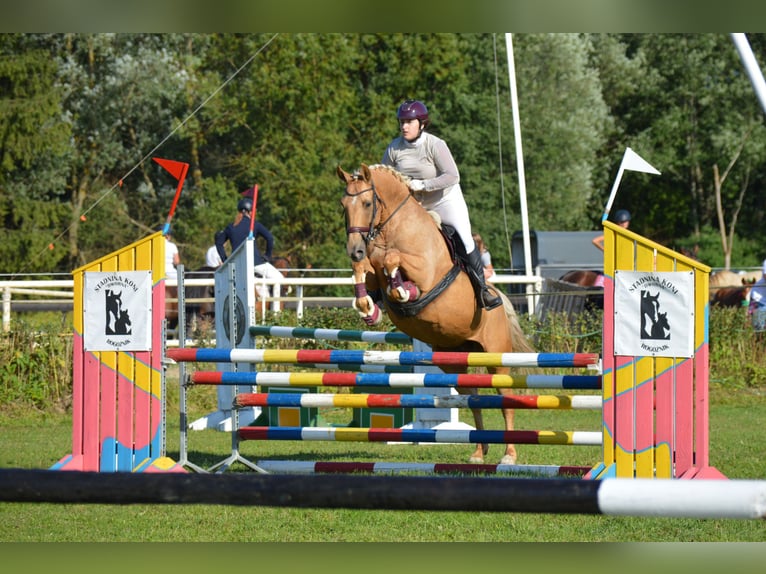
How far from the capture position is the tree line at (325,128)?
80.6 feet

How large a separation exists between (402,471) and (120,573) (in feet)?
10.3

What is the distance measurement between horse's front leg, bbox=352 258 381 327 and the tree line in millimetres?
15744

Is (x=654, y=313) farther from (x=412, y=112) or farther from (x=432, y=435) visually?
(x=412, y=112)

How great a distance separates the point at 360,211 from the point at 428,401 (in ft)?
3.86

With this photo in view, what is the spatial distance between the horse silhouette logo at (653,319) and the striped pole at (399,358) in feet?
1.50

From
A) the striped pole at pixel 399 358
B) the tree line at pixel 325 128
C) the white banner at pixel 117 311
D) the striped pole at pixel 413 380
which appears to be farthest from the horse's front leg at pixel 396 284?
the tree line at pixel 325 128

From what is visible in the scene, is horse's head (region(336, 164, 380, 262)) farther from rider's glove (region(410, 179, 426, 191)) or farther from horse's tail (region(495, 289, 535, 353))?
horse's tail (region(495, 289, 535, 353))

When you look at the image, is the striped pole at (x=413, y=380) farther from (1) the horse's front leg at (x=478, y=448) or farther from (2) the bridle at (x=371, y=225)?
(1) the horse's front leg at (x=478, y=448)

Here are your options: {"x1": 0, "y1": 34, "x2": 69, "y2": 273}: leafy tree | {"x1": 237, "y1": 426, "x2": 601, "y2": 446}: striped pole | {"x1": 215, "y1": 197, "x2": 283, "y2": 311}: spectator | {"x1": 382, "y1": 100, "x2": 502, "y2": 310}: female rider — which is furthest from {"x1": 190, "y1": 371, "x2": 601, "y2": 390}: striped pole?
{"x1": 0, "y1": 34, "x2": 69, "y2": 273}: leafy tree

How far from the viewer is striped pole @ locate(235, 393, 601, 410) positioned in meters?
5.57

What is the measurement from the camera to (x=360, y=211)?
20.0ft

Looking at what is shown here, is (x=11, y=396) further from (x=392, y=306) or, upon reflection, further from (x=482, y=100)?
(x=482, y=100)

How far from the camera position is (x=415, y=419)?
26.5 ft
